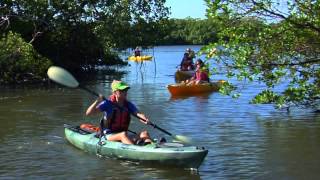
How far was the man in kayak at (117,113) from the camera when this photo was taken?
31.3 feet

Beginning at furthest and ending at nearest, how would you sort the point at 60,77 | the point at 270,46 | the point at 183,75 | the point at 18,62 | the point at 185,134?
the point at 183,75
the point at 18,62
the point at 185,134
the point at 60,77
the point at 270,46

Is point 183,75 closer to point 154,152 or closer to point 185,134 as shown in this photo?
point 185,134

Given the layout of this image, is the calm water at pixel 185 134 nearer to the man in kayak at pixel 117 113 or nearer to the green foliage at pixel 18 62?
the man in kayak at pixel 117 113

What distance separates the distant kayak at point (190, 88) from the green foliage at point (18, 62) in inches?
306

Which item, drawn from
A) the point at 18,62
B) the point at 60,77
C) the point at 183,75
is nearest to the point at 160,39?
the point at 183,75

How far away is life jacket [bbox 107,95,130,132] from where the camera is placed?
9648mm

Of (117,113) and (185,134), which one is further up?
(117,113)

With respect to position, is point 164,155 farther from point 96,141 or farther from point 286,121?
point 286,121

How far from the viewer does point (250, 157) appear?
10.1 metres

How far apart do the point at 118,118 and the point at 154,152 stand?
1135 millimetres

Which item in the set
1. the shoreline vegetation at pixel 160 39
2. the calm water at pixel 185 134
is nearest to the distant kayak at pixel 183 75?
the shoreline vegetation at pixel 160 39

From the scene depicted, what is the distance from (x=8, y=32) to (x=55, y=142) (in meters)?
15.9

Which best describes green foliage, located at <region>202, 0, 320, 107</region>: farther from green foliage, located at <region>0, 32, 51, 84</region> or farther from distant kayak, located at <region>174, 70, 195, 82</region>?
distant kayak, located at <region>174, 70, 195, 82</region>

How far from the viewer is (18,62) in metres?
24.7
